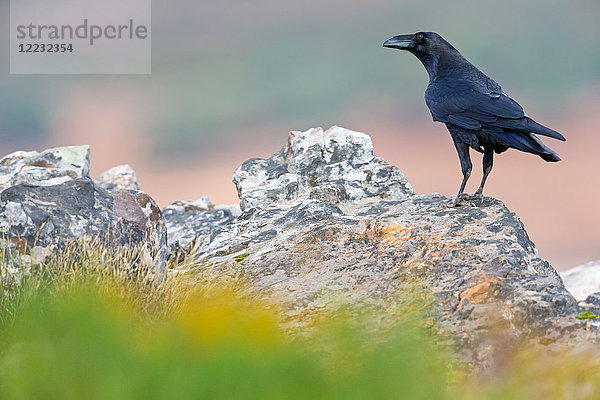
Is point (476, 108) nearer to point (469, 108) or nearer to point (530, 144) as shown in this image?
point (469, 108)

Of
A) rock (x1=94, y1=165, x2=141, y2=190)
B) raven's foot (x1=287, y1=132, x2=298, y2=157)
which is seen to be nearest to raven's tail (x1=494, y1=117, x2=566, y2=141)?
raven's foot (x1=287, y1=132, x2=298, y2=157)

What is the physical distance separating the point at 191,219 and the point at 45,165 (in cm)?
306

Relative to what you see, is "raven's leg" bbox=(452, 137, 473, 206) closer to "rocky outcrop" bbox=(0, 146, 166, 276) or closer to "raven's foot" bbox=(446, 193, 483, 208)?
"raven's foot" bbox=(446, 193, 483, 208)

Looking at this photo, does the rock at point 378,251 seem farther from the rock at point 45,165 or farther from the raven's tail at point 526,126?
the rock at point 45,165

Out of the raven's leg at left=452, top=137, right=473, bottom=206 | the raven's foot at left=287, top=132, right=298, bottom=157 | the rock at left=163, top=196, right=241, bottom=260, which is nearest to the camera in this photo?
the raven's leg at left=452, top=137, right=473, bottom=206

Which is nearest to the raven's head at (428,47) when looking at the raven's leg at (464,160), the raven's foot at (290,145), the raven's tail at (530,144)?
the raven's leg at (464,160)

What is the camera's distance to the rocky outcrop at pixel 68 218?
8.46 meters

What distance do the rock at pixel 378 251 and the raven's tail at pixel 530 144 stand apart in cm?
74

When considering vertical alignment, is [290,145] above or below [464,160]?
above

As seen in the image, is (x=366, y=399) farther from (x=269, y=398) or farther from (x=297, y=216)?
(x=297, y=216)

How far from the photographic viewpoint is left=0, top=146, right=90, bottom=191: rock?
1169 cm

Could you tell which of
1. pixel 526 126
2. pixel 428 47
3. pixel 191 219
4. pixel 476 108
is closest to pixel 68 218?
pixel 191 219

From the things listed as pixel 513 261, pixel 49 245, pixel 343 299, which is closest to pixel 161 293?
pixel 343 299

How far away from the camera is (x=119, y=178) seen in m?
15.1
